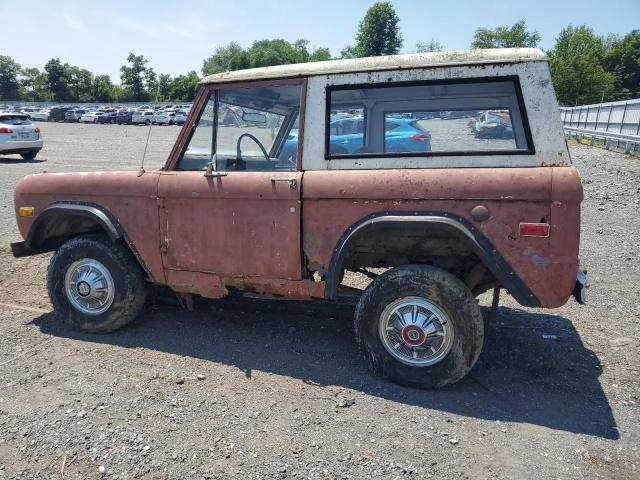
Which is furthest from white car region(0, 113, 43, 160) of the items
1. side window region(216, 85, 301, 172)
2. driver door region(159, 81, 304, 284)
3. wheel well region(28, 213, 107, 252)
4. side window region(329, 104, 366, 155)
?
side window region(329, 104, 366, 155)

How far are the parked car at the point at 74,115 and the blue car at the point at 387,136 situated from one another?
52.8 m

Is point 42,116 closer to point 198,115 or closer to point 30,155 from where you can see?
point 30,155

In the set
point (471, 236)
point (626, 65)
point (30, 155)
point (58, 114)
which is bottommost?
point (30, 155)

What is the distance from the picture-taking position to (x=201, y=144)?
13.2 ft

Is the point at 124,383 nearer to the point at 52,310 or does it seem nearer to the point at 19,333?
the point at 19,333

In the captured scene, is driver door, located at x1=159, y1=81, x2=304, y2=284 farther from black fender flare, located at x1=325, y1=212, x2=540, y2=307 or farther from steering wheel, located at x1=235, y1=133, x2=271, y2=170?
black fender flare, located at x1=325, y1=212, x2=540, y2=307

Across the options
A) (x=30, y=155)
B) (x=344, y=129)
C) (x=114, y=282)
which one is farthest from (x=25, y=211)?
(x=30, y=155)

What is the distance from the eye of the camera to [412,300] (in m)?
3.41

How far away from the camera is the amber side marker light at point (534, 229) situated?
3.06 m

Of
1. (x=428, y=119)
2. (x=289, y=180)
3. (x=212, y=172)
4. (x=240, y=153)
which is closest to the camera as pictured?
(x=428, y=119)

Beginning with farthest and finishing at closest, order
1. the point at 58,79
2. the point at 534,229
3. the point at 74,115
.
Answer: the point at 58,79 < the point at 74,115 < the point at 534,229

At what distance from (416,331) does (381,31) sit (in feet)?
253

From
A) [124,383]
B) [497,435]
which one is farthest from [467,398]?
[124,383]

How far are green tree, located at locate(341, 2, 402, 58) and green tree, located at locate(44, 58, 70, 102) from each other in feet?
162
